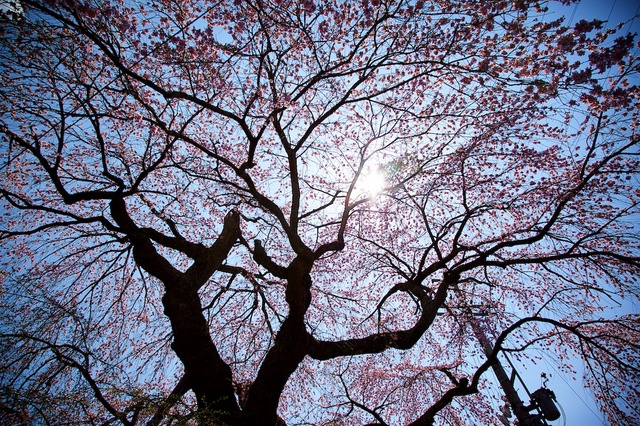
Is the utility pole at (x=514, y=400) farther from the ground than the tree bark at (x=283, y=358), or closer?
closer

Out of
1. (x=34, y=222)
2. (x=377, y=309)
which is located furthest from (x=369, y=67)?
(x=34, y=222)

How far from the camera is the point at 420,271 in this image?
7023 millimetres

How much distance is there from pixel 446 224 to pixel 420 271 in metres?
1.32

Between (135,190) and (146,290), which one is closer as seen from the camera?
(135,190)

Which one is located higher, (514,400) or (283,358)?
(283,358)

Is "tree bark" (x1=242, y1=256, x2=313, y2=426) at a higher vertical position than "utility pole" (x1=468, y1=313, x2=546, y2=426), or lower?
higher

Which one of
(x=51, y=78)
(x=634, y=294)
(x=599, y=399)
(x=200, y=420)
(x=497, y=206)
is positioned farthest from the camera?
(x=497, y=206)

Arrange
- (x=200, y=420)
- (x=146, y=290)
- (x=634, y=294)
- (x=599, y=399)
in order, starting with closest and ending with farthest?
(x=200, y=420), (x=634, y=294), (x=599, y=399), (x=146, y=290)

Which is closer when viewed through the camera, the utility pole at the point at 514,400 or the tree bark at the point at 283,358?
the tree bark at the point at 283,358

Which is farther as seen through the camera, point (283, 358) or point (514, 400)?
point (514, 400)

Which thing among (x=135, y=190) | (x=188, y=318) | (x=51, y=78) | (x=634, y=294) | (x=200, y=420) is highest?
(x=51, y=78)

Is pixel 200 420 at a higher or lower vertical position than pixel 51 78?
lower

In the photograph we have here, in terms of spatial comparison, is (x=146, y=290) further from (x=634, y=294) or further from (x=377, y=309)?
(x=634, y=294)

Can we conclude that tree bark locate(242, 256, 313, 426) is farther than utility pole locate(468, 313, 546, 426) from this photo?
No
